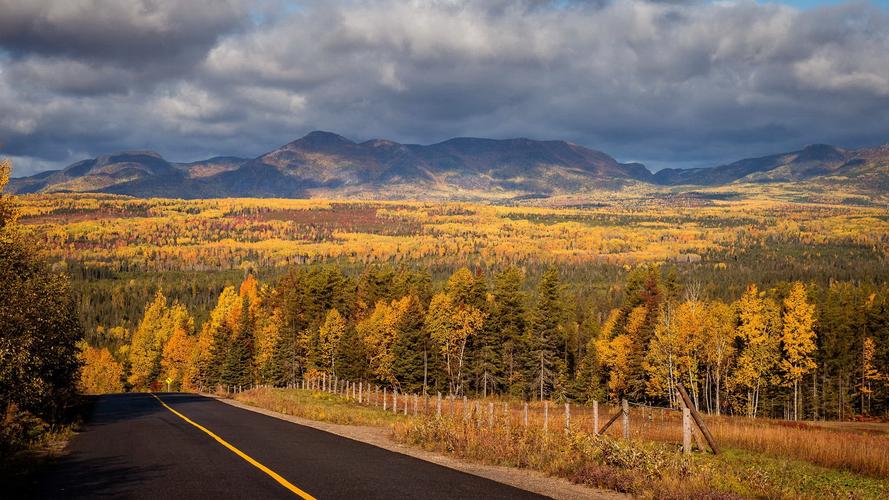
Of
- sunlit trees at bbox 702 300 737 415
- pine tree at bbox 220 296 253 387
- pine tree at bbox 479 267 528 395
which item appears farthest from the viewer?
pine tree at bbox 220 296 253 387

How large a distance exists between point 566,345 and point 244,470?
241 ft

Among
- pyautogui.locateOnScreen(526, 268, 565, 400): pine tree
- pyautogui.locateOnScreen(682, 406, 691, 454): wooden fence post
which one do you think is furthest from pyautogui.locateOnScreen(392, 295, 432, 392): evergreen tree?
pyautogui.locateOnScreen(682, 406, 691, 454): wooden fence post

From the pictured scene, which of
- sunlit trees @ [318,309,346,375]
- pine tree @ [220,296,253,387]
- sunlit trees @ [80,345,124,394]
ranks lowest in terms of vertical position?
sunlit trees @ [80,345,124,394]

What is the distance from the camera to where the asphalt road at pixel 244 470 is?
1223cm

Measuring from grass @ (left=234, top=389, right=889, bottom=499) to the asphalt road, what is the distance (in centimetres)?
205

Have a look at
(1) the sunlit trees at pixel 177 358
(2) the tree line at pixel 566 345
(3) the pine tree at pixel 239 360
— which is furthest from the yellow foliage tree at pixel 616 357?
(1) the sunlit trees at pixel 177 358

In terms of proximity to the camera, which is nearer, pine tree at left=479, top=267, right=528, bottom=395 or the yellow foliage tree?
the yellow foliage tree

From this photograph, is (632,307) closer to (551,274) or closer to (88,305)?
(551,274)

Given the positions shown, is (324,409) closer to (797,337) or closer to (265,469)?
(265,469)

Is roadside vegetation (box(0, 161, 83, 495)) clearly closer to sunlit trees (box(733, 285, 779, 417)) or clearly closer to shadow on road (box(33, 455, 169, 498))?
shadow on road (box(33, 455, 169, 498))

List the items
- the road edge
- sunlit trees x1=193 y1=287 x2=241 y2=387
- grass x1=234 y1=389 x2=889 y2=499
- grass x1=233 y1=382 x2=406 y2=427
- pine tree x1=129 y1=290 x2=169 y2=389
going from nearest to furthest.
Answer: the road edge, grass x1=234 y1=389 x2=889 y2=499, grass x1=233 y1=382 x2=406 y2=427, sunlit trees x1=193 y1=287 x2=241 y2=387, pine tree x1=129 y1=290 x2=169 y2=389

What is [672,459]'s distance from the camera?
46.3 feet

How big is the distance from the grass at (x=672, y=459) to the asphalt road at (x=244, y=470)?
2.05 meters

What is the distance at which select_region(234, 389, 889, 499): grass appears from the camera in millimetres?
13078
